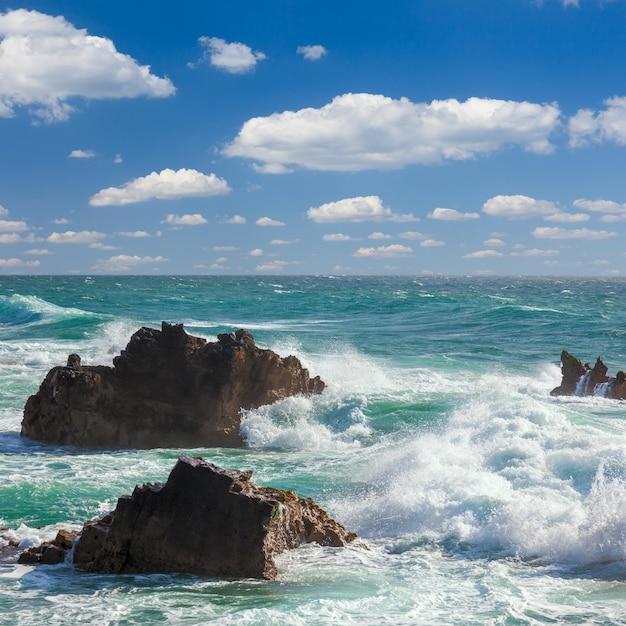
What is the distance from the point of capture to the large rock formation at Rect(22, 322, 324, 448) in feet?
60.3

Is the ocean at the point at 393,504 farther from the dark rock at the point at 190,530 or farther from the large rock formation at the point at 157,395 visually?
the large rock formation at the point at 157,395

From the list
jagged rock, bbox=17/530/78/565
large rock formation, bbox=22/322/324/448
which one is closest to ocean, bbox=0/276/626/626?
A: jagged rock, bbox=17/530/78/565

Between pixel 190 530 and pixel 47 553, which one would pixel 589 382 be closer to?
pixel 190 530

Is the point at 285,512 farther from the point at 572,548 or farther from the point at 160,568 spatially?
the point at 572,548

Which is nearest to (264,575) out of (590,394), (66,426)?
(66,426)

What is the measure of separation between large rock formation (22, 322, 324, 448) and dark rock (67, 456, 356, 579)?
7.43m

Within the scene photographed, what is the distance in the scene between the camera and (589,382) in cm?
2548

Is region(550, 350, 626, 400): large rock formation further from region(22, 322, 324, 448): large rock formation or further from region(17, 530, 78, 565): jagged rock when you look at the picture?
region(17, 530, 78, 565): jagged rock

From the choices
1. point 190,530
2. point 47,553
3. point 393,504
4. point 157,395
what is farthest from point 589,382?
point 47,553

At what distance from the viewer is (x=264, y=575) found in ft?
33.9

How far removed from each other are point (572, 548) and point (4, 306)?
186ft

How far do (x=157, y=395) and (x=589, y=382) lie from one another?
13.5 meters

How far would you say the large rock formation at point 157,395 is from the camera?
1838 centimetres

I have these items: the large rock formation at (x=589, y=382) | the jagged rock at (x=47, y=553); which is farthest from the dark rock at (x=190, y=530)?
the large rock formation at (x=589, y=382)
